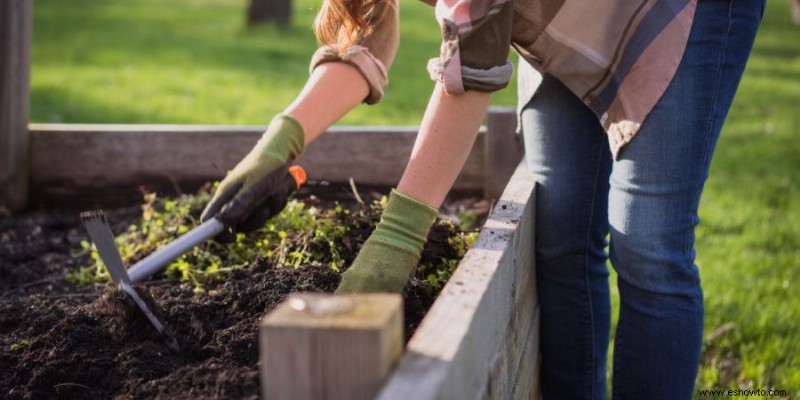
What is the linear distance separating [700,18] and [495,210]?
591 millimetres

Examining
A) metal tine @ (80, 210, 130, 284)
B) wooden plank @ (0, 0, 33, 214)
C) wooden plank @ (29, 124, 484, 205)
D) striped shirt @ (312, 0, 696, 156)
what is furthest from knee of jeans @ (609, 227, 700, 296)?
wooden plank @ (0, 0, 33, 214)

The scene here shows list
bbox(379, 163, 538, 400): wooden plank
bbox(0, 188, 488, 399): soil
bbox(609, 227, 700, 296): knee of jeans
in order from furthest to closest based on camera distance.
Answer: bbox(609, 227, 700, 296): knee of jeans, bbox(0, 188, 488, 399): soil, bbox(379, 163, 538, 400): wooden plank

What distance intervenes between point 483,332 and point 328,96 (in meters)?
0.95

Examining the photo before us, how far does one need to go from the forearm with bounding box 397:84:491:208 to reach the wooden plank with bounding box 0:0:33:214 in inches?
88.1

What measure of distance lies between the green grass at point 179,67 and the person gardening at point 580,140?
2.08 m

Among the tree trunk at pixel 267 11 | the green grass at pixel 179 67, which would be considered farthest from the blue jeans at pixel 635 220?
the tree trunk at pixel 267 11

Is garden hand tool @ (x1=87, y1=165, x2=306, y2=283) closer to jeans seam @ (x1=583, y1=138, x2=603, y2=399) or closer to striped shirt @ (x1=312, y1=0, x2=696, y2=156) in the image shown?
striped shirt @ (x1=312, y1=0, x2=696, y2=156)

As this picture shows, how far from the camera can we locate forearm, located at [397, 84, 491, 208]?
1828mm

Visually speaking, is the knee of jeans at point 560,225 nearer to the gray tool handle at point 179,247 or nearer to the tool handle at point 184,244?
the tool handle at point 184,244

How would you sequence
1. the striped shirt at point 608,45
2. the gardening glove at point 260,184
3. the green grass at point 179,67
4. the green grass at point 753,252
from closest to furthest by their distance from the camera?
the striped shirt at point 608,45 → the gardening glove at point 260,184 → the green grass at point 753,252 → the green grass at point 179,67

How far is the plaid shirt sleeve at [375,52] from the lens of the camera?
232cm

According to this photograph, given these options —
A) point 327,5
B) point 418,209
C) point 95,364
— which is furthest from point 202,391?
point 327,5

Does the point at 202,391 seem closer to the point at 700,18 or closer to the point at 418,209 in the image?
the point at 418,209

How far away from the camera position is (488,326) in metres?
1.61
